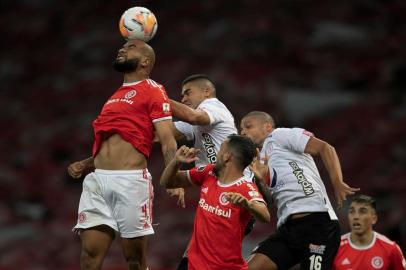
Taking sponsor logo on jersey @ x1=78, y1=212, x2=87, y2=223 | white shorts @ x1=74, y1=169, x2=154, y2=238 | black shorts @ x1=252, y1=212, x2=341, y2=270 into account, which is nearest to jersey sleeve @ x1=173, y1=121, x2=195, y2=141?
white shorts @ x1=74, y1=169, x2=154, y2=238

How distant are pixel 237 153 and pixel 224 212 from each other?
377mm

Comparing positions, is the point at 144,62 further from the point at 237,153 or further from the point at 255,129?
the point at 255,129

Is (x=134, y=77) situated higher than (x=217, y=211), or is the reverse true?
(x=134, y=77)

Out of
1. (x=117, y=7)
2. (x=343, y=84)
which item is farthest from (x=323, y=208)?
(x=117, y=7)

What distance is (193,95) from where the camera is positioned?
21.6 ft

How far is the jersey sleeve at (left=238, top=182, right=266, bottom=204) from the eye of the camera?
17.6 ft

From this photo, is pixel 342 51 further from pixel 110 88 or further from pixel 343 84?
pixel 110 88

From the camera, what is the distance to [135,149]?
5738 mm

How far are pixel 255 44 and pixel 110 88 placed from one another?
2596 millimetres

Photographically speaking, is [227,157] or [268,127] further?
[268,127]

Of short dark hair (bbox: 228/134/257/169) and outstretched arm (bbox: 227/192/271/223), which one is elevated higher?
short dark hair (bbox: 228/134/257/169)

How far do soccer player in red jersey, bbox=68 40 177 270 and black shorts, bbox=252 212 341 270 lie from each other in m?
1.25

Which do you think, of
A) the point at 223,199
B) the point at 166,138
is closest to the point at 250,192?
the point at 223,199

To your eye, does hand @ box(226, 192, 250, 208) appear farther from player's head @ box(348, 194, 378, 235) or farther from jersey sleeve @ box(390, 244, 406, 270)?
jersey sleeve @ box(390, 244, 406, 270)
